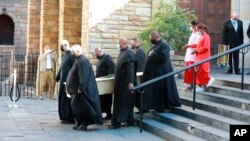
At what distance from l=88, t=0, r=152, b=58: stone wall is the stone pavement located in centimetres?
357

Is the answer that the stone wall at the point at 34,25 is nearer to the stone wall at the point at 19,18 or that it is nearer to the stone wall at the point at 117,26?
the stone wall at the point at 19,18

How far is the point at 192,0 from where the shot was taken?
51.4ft

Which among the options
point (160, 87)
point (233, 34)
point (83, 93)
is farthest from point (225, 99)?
point (233, 34)

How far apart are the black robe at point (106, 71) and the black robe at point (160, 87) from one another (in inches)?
37.3

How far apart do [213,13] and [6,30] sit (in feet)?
56.6

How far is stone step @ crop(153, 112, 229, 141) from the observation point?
748 cm

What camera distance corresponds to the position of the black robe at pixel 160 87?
380 inches

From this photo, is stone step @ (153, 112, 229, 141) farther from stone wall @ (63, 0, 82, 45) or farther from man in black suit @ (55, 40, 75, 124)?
stone wall @ (63, 0, 82, 45)

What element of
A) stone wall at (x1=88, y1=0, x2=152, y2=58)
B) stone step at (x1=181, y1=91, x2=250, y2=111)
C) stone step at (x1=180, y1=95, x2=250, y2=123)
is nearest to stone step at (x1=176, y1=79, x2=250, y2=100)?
stone step at (x1=181, y1=91, x2=250, y2=111)

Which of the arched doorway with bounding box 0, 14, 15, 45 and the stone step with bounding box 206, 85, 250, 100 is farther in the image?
the arched doorway with bounding box 0, 14, 15, 45

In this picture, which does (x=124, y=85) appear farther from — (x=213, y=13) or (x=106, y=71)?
(x=213, y=13)

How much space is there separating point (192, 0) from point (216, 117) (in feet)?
26.2

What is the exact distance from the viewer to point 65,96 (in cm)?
1012

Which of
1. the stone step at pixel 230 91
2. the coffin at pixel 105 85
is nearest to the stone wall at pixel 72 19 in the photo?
the coffin at pixel 105 85
